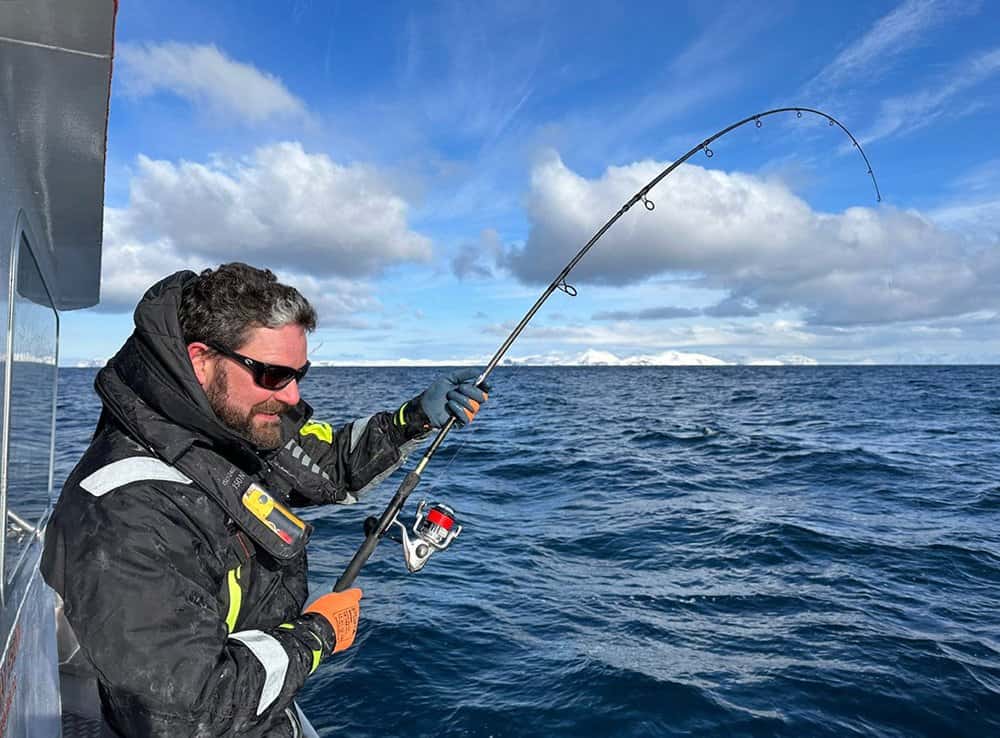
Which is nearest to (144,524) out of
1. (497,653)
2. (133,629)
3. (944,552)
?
(133,629)

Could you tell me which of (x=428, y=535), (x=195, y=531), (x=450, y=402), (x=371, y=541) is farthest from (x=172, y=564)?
(x=450, y=402)

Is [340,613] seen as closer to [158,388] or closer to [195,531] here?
[195,531]

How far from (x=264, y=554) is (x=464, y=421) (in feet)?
4.80

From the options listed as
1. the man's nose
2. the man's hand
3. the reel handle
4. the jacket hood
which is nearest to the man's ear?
the jacket hood

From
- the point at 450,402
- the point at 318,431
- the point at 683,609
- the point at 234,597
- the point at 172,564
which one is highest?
the point at 450,402

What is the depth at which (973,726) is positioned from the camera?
4.04m

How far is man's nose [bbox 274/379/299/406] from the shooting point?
93.0 inches

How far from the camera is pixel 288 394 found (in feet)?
7.91

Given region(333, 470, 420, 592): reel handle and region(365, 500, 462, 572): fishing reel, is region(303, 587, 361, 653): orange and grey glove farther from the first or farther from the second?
region(365, 500, 462, 572): fishing reel

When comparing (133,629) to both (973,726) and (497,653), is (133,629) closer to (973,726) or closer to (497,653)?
(497,653)

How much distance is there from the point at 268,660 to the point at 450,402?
195 centimetres

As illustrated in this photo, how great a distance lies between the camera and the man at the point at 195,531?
167cm

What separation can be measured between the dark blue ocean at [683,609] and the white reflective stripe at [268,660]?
8.51 ft

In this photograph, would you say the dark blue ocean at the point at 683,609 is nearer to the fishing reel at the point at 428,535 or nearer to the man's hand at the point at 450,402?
the fishing reel at the point at 428,535
